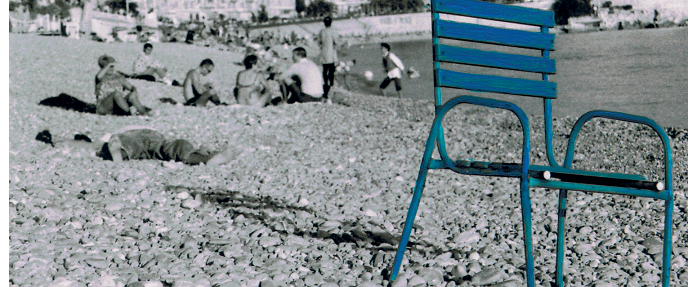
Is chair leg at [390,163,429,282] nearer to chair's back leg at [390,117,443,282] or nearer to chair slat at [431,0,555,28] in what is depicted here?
chair's back leg at [390,117,443,282]

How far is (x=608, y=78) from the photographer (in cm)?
1527

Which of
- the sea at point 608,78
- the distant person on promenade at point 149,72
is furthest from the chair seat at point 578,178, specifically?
the distant person on promenade at point 149,72

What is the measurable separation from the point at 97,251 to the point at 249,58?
16.8 feet

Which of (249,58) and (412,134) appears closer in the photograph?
(412,134)

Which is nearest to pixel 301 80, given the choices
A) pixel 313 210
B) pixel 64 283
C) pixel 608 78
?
pixel 313 210

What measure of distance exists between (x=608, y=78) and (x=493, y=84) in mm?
14143

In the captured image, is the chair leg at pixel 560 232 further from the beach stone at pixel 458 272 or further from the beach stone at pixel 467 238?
the beach stone at pixel 467 238

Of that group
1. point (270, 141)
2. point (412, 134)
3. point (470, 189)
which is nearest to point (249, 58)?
point (270, 141)

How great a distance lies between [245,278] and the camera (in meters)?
2.62

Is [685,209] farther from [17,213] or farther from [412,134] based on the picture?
[17,213]

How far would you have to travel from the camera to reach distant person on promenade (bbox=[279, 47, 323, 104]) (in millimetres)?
A: 8195

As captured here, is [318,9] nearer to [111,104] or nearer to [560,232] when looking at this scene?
[111,104]

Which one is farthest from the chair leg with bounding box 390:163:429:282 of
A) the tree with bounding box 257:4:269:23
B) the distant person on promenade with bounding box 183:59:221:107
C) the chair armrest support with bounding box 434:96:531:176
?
the tree with bounding box 257:4:269:23

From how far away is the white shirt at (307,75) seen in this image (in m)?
8.20
